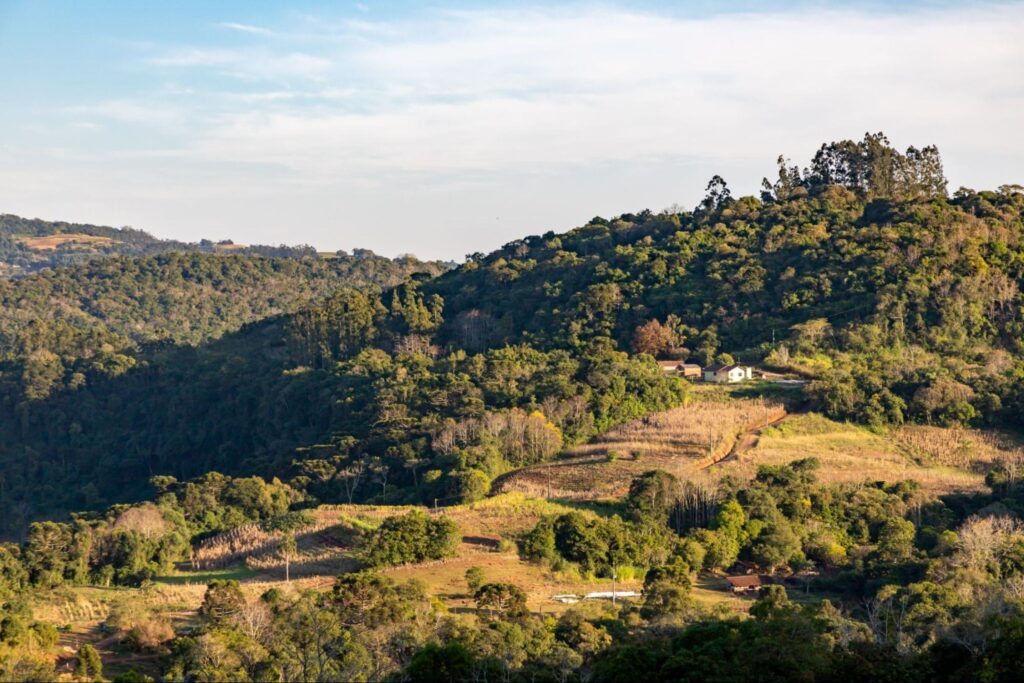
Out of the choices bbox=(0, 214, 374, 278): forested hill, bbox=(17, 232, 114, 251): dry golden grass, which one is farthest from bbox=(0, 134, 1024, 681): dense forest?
bbox=(17, 232, 114, 251): dry golden grass

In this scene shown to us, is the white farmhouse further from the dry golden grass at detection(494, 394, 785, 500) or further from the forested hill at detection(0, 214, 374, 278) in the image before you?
the forested hill at detection(0, 214, 374, 278)

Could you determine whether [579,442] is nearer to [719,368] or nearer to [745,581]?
[719,368]

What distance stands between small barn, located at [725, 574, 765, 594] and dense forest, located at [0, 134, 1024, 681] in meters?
0.61

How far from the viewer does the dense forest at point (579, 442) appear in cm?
2156

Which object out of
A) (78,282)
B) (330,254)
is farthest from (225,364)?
(330,254)

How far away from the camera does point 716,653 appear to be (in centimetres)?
1931

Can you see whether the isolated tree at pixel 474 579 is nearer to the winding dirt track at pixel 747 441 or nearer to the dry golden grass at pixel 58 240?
the winding dirt track at pixel 747 441

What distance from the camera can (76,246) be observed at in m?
160

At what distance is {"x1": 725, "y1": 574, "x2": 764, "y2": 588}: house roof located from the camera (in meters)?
29.8

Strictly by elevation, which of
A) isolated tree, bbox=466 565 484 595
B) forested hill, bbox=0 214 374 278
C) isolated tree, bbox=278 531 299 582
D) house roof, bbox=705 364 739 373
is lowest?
isolated tree, bbox=278 531 299 582

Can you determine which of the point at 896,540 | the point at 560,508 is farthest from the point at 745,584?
the point at 560,508

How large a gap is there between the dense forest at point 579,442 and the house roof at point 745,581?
58 centimetres

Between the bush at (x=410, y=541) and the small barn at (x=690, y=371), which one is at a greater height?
the small barn at (x=690, y=371)

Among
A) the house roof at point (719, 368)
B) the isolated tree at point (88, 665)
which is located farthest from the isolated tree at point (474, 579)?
the house roof at point (719, 368)
